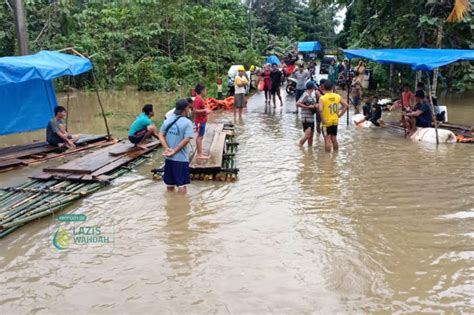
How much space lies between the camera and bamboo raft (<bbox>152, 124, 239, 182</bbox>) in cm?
782

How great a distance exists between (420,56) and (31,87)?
30.8ft

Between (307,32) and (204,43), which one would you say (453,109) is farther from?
(307,32)

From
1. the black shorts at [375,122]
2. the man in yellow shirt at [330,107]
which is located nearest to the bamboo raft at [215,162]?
the man in yellow shirt at [330,107]

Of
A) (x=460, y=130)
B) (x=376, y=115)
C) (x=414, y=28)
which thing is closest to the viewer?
(x=460, y=130)

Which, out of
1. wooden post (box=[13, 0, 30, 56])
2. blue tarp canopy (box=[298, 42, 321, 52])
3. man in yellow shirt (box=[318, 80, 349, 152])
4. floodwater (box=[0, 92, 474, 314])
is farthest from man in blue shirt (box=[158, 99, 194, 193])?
blue tarp canopy (box=[298, 42, 321, 52])

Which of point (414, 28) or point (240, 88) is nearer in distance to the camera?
point (240, 88)

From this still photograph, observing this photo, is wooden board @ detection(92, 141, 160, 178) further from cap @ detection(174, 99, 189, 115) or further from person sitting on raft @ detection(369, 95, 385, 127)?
person sitting on raft @ detection(369, 95, 385, 127)

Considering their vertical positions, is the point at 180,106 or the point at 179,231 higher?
the point at 180,106

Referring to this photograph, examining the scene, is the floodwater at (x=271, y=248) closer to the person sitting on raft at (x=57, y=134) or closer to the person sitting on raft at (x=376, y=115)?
the person sitting on raft at (x=57, y=134)

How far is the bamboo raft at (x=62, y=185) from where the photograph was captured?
5.99 m

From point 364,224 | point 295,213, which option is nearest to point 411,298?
point 364,224

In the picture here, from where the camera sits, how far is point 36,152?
375 inches

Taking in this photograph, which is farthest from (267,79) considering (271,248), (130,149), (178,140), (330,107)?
(271,248)

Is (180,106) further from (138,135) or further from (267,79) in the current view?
(267,79)
